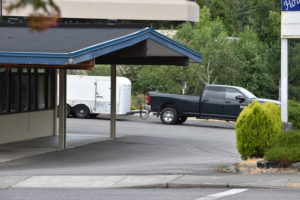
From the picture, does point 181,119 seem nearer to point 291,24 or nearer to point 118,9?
point 291,24

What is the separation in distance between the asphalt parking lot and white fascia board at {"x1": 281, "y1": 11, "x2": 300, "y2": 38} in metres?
3.17

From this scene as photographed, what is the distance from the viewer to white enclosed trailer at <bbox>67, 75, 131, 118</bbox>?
34.8 m

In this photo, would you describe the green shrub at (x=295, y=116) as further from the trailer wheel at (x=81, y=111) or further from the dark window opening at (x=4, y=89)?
the trailer wheel at (x=81, y=111)

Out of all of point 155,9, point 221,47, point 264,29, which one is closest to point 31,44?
point 221,47

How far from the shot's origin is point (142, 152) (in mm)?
21328

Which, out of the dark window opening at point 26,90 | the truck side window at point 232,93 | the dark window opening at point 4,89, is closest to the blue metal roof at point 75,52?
the dark window opening at point 4,89

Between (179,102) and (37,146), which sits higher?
(179,102)

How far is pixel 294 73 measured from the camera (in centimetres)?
4666

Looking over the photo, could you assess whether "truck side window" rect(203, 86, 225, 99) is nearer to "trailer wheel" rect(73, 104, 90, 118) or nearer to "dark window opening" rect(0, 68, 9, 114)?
"trailer wheel" rect(73, 104, 90, 118)

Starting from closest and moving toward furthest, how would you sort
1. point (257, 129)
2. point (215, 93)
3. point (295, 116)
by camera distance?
point (257, 129) < point (295, 116) < point (215, 93)

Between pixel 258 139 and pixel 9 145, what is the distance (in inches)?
414

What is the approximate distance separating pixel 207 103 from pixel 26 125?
1098 centimetres

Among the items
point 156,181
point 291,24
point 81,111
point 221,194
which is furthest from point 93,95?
point 221,194

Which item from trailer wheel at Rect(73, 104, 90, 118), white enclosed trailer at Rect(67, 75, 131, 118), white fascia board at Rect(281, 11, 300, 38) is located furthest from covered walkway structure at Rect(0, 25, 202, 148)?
trailer wheel at Rect(73, 104, 90, 118)
